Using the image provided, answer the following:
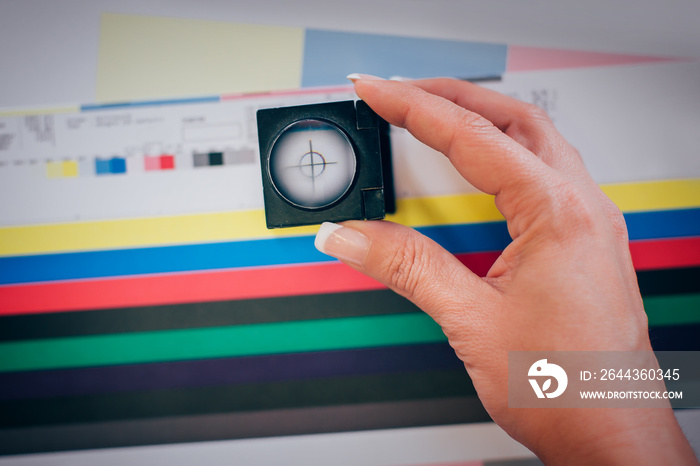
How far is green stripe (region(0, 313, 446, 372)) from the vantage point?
1025 mm

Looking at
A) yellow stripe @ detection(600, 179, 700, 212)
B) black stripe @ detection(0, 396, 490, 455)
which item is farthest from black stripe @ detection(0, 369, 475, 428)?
yellow stripe @ detection(600, 179, 700, 212)

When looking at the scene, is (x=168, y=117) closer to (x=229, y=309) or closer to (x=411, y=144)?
(x=229, y=309)

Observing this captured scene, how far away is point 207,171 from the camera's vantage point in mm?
1039

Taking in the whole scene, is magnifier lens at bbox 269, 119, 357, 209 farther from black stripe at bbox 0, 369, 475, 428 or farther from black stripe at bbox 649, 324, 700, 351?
black stripe at bbox 649, 324, 700, 351

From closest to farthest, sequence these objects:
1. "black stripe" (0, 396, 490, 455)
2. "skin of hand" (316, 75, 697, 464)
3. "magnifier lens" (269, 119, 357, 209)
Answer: "skin of hand" (316, 75, 697, 464), "magnifier lens" (269, 119, 357, 209), "black stripe" (0, 396, 490, 455)

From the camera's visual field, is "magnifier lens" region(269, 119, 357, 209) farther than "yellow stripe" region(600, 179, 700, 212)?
No

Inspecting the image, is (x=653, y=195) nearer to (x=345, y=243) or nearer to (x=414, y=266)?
(x=414, y=266)

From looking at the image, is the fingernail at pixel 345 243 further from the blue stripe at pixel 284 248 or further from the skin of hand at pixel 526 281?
the blue stripe at pixel 284 248

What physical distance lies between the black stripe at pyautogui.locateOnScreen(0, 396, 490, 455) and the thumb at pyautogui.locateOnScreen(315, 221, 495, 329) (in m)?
0.41

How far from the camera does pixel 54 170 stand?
3.49 feet

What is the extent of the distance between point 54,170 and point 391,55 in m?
0.95

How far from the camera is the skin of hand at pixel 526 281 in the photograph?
67cm

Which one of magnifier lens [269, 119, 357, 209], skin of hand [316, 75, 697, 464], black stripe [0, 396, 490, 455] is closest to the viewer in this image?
skin of hand [316, 75, 697, 464]

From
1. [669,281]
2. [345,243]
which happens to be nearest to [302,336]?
[345,243]
